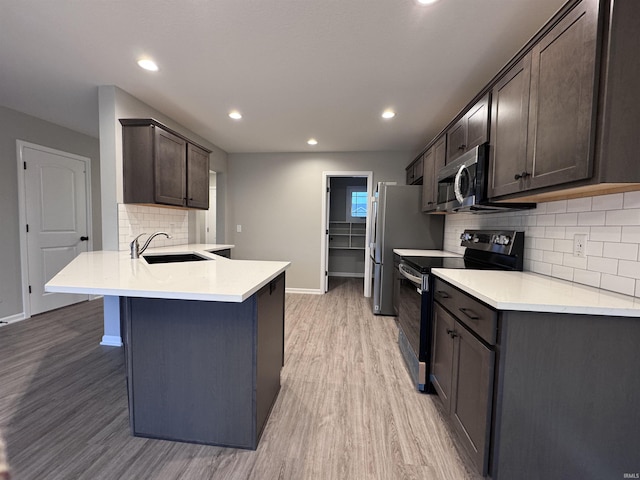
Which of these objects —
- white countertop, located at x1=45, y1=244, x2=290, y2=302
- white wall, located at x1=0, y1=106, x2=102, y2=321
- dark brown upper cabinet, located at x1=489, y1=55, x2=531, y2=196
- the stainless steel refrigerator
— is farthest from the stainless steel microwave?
white wall, located at x1=0, y1=106, x2=102, y2=321

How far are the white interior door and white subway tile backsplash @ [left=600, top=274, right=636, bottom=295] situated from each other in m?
5.15

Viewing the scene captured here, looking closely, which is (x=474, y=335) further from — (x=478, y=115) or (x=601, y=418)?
(x=478, y=115)

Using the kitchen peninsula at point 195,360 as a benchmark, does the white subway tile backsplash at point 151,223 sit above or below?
above

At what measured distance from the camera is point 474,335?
4.41 feet

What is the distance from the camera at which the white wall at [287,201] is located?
4.62 m

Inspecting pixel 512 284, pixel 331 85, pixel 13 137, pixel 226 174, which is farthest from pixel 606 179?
pixel 13 137

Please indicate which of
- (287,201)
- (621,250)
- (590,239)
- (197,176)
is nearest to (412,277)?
(590,239)

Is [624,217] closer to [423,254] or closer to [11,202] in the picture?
[423,254]

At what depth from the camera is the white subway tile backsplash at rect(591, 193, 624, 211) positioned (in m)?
1.34

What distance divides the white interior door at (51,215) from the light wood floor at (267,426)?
97 centimetres

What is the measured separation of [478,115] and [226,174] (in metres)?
3.91

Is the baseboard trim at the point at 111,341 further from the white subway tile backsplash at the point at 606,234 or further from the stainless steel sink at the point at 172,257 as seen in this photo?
the white subway tile backsplash at the point at 606,234

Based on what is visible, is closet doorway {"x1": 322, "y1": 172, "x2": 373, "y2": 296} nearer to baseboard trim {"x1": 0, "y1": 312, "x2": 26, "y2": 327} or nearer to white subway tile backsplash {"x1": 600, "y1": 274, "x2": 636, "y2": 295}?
baseboard trim {"x1": 0, "y1": 312, "x2": 26, "y2": 327}

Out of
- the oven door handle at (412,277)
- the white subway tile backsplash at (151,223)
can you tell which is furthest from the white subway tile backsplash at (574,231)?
the white subway tile backsplash at (151,223)
